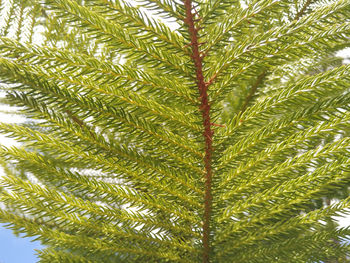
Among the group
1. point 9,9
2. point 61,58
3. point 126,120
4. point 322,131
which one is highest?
point 9,9

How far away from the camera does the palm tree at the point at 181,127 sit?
15.0 inches

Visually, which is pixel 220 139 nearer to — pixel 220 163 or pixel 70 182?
pixel 220 163

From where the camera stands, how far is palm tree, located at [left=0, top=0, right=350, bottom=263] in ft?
1.25

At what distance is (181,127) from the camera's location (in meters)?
0.45

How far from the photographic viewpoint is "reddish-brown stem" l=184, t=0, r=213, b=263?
1.17 feet

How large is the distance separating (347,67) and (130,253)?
43 centimetres

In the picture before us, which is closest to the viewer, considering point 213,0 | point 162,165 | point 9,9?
point 213,0

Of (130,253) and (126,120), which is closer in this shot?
(126,120)

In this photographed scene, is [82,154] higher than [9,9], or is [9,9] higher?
[9,9]

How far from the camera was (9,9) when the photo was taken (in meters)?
0.97

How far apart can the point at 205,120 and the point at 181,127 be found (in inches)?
1.7

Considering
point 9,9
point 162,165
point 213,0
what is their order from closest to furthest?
point 213,0
point 162,165
point 9,9

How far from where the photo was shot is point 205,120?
425 millimetres

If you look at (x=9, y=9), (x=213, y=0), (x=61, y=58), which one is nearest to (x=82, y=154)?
(x=61, y=58)
